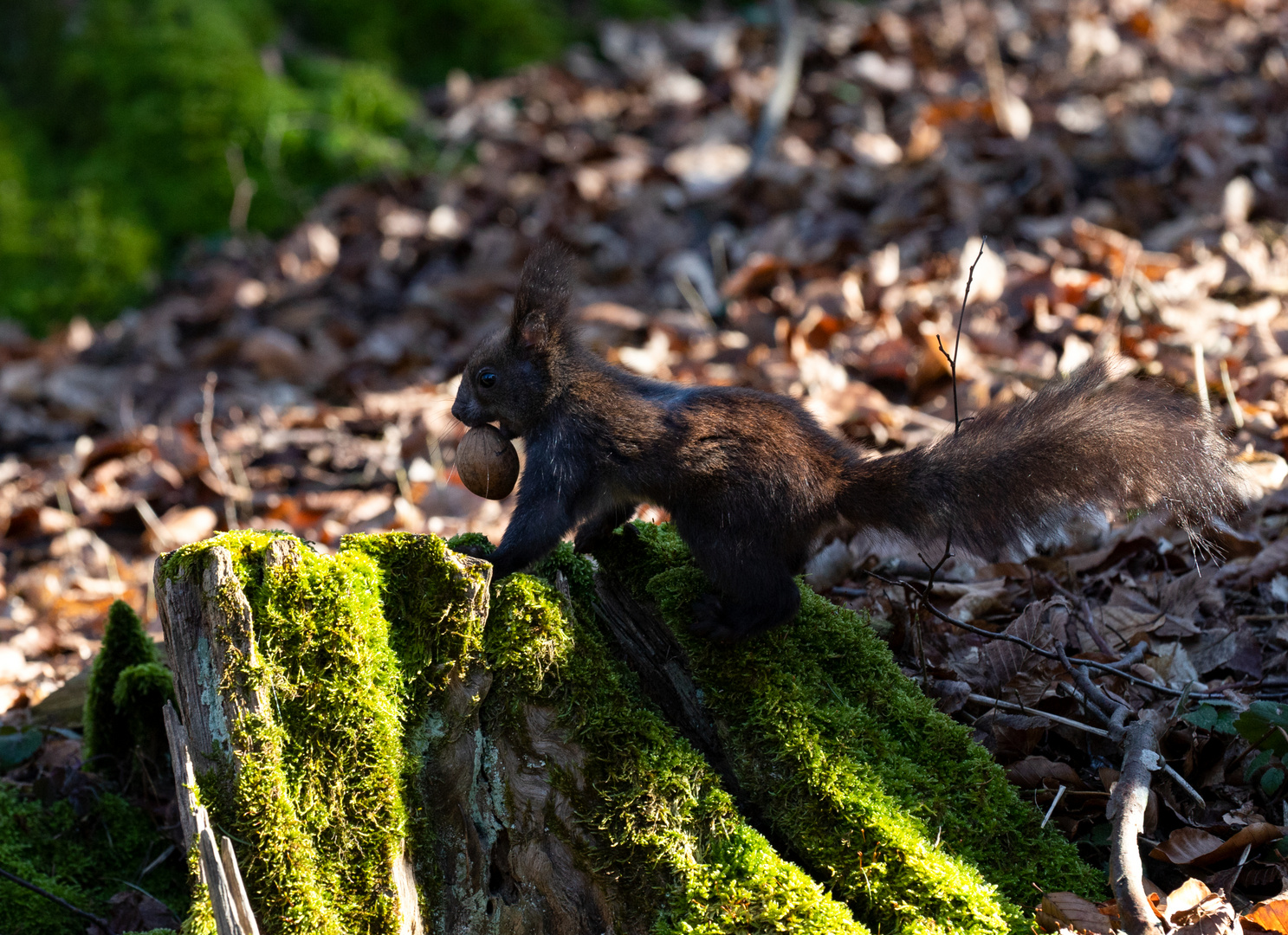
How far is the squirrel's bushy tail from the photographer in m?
3.08

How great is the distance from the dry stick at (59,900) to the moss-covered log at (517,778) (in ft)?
Result: 3.32

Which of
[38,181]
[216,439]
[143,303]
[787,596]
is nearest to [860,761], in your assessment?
[787,596]

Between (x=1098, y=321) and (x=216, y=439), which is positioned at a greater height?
(x=1098, y=321)

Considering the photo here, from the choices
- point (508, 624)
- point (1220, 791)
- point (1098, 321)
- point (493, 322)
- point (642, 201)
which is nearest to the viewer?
point (508, 624)

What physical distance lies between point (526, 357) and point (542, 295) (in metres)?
0.23

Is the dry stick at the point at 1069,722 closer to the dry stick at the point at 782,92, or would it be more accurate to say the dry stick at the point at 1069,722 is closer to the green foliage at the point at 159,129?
the dry stick at the point at 782,92

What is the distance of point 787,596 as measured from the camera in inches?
126

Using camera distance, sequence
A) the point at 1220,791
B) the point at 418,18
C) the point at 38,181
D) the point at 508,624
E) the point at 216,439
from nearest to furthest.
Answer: the point at 508,624, the point at 1220,791, the point at 216,439, the point at 38,181, the point at 418,18

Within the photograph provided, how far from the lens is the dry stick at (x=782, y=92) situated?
31.1 ft

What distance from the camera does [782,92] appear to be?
9.80 meters

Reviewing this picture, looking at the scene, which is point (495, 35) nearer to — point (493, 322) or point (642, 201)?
point (642, 201)

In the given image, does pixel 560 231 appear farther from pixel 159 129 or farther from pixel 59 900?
pixel 59 900

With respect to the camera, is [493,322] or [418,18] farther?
[418,18]

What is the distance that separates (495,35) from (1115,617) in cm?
978
